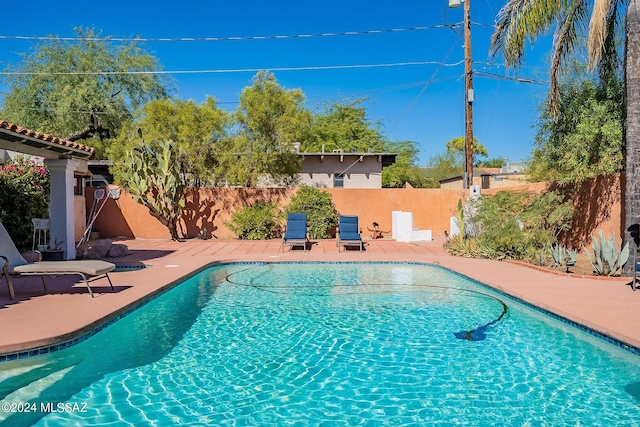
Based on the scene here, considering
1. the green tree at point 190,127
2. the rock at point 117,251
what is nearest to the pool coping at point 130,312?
the rock at point 117,251

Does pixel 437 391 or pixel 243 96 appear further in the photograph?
pixel 243 96

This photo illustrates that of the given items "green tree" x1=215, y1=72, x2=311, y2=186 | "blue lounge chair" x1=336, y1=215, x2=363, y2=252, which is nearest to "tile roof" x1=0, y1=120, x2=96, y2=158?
"green tree" x1=215, y1=72, x2=311, y2=186

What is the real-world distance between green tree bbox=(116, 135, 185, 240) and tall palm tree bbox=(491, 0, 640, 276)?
1084 centimetres

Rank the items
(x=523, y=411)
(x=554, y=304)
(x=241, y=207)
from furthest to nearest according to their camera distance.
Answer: (x=241, y=207) < (x=554, y=304) < (x=523, y=411)

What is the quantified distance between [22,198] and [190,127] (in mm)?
5776

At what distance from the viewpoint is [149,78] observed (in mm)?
23281

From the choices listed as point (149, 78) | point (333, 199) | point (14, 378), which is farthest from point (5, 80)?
point (14, 378)

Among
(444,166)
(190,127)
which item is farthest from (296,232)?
Result: (444,166)

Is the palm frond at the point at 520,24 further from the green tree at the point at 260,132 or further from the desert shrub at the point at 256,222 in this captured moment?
the desert shrub at the point at 256,222

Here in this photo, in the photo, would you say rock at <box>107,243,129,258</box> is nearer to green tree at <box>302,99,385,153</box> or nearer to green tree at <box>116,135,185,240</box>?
green tree at <box>116,135,185,240</box>

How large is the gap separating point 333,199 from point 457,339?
1188 centimetres

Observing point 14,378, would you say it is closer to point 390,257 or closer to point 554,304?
point 554,304

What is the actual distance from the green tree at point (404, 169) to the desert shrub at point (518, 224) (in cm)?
2404

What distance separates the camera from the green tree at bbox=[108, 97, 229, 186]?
1612 cm
